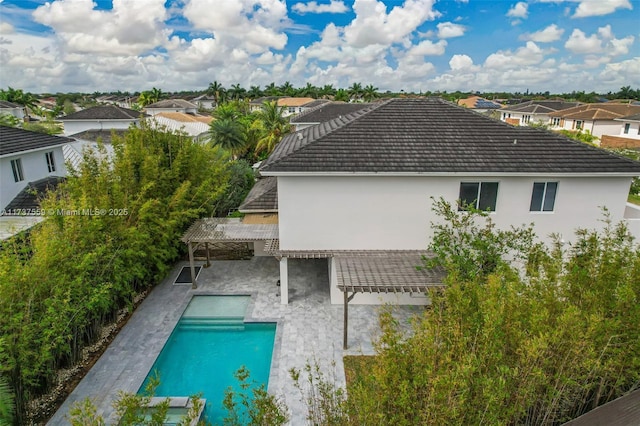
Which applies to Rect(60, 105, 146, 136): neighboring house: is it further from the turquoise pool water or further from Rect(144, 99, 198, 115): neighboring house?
Rect(144, 99, 198, 115): neighboring house

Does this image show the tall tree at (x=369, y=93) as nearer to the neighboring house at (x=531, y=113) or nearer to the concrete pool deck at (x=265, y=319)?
the neighboring house at (x=531, y=113)

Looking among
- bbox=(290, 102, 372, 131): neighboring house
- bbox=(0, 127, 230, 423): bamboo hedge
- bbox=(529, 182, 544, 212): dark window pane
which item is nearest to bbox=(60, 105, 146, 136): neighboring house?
bbox=(290, 102, 372, 131): neighboring house

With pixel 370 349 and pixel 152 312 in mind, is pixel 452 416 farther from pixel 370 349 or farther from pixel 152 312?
pixel 152 312

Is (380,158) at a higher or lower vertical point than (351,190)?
higher

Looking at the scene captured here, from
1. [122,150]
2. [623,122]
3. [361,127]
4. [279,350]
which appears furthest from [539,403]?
[623,122]

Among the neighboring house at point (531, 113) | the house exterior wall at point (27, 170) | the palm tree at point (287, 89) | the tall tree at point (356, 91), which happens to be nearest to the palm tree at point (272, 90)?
the palm tree at point (287, 89)

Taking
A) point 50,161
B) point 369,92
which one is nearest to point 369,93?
point 369,92
